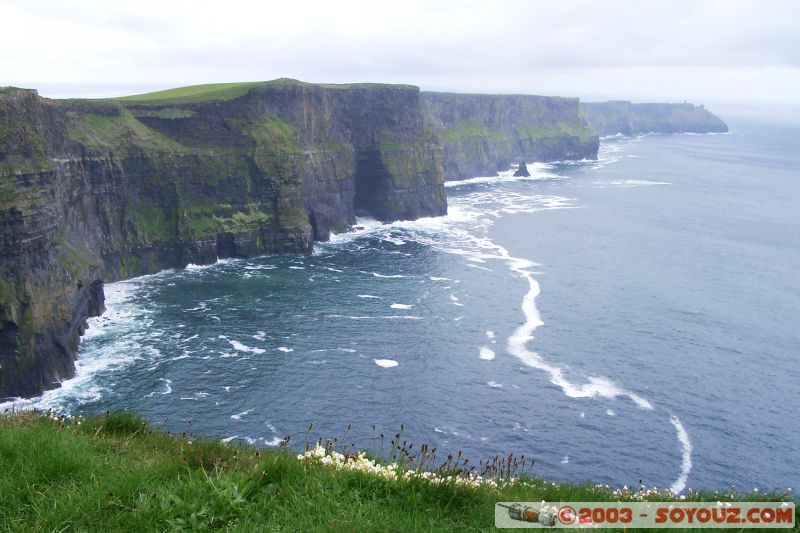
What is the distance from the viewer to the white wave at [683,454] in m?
42.5

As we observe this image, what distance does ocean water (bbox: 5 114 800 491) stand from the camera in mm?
48094

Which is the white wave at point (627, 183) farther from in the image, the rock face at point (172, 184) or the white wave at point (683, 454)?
the white wave at point (683, 454)

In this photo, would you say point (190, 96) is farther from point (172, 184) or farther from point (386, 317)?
point (386, 317)

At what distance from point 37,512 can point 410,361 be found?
52.2 meters

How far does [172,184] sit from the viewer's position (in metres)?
97.1

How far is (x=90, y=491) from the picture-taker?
34.3ft

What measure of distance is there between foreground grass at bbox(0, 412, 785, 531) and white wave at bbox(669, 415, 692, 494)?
32740 mm

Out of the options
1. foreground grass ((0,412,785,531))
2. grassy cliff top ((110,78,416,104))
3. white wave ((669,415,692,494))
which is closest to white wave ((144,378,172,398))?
white wave ((669,415,692,494))

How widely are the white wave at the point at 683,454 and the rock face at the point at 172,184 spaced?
160ft

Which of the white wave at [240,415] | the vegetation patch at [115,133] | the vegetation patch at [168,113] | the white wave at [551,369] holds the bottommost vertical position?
the white wave at [551,369]

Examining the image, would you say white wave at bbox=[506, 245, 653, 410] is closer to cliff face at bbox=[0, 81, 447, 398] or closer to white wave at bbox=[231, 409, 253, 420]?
white wave at bbox=[231, 409, 253, 420]

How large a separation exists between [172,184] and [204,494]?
92.8 metres

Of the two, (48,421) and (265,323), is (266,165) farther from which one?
(48,421)
